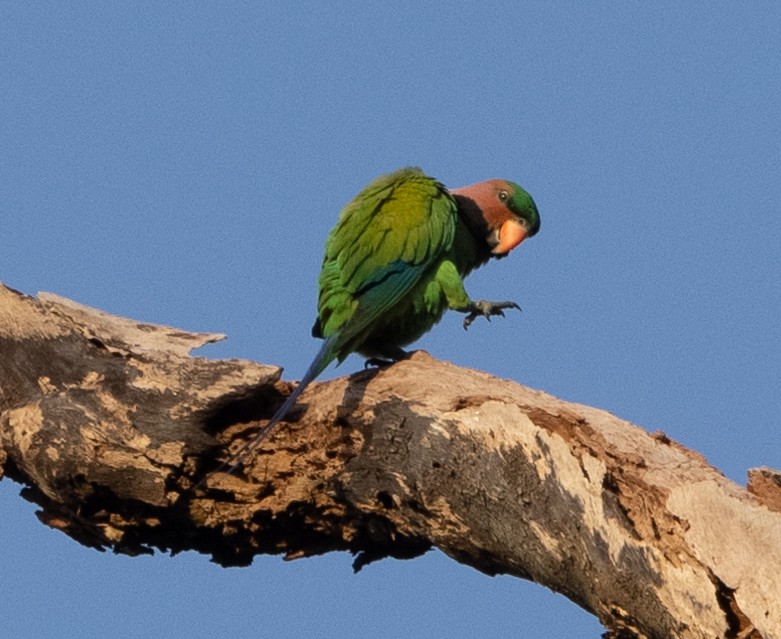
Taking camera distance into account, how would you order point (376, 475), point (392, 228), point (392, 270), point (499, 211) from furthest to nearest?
1. point (499, 211)
2. point (392, 228)
3. point (392, 270)
4. point (376, 475)

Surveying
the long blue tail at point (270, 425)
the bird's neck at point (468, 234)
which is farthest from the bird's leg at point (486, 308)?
the long blue tail at point (270, 425)

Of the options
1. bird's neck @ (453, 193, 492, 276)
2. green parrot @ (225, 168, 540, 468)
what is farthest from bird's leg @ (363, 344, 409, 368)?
bird's neck @ (453, 193, 492, 276)

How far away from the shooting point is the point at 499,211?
6398 mm

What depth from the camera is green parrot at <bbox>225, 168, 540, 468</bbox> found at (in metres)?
5.37

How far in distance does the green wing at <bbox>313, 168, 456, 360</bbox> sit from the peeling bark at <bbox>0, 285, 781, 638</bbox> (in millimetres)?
406

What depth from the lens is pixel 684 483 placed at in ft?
13.6

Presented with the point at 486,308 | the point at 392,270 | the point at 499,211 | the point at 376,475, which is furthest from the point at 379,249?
the point at 376,475

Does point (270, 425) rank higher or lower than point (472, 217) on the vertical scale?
lower

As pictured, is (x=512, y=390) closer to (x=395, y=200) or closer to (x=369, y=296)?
(x=369, y=296)

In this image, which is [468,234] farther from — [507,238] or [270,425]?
[270,425]

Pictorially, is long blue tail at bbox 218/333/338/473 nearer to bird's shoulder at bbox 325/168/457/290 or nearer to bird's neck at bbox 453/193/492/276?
bird's shoulder at bbox 325/168/457/290

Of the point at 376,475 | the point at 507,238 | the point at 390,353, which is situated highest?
the point at 507,238

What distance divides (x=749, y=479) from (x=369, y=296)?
1.90 meters

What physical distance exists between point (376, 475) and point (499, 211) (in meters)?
2.20
